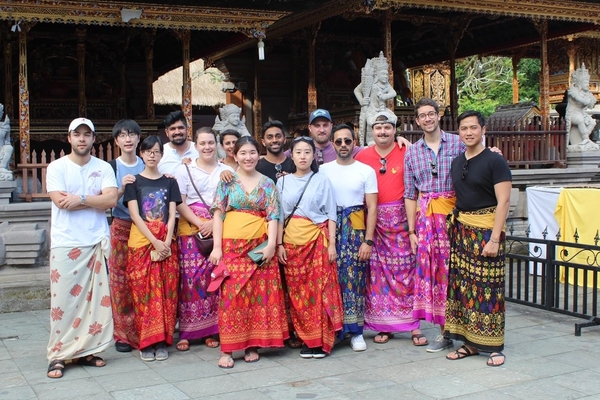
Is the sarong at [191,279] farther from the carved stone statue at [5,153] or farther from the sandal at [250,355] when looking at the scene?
the carved stone statue at [5,153]

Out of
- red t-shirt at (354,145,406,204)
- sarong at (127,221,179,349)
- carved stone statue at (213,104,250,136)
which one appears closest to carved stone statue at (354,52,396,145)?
carved stone statue at (213,104,250,136)

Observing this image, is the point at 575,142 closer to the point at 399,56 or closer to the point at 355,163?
the point at 399,56

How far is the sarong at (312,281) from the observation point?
193 inches

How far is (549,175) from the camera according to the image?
11125 millimetres

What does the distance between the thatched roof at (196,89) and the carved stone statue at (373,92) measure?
38.4 ft

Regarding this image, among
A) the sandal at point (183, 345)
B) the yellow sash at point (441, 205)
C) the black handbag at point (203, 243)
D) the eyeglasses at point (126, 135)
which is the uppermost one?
the eyeglasses at point (126, 135)

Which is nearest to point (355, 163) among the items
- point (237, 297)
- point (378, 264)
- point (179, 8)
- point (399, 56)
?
point (378, 264)

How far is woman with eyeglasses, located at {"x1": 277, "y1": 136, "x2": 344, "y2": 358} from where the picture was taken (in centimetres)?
490

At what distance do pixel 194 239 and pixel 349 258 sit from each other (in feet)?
3.85

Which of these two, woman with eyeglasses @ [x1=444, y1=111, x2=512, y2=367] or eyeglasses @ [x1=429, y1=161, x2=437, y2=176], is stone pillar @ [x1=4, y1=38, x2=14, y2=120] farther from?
woman with eyeglasses @ [x1=444, y1=111, x2=512, y2=367]

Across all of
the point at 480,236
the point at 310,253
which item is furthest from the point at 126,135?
the point at 480,236

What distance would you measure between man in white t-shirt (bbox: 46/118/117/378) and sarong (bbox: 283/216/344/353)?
4.23ft

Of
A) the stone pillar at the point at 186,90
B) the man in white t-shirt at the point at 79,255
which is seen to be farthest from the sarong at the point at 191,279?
the stone pillar at the point at 186,90

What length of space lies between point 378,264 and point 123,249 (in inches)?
76.5
